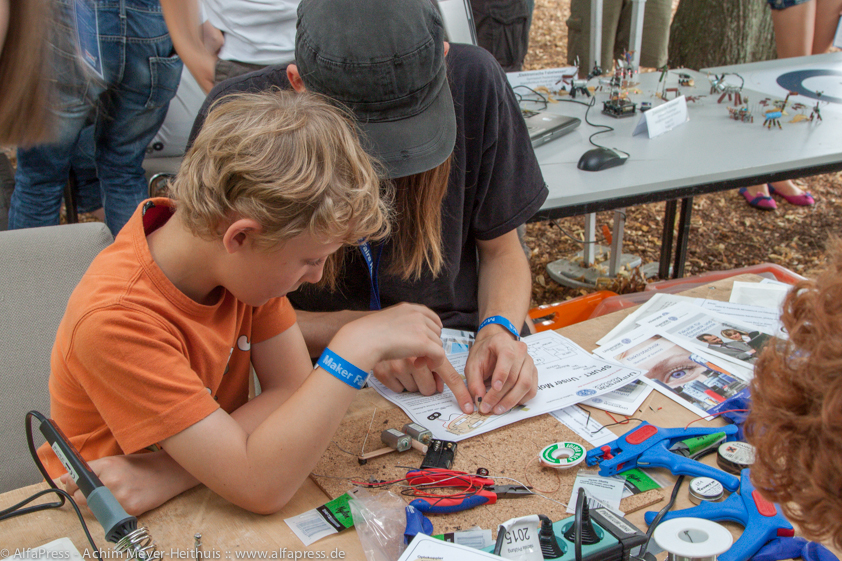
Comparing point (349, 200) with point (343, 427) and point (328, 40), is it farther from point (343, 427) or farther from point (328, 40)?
point (343, 427)

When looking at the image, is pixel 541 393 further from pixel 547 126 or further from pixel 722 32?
pixel 722 32

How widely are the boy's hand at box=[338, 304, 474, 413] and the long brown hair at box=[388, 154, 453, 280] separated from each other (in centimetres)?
27

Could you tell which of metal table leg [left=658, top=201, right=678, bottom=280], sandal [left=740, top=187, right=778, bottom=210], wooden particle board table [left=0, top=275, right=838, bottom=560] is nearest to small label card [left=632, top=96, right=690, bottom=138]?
metal table leg [left=658, top=201, right=678, bottom=280]

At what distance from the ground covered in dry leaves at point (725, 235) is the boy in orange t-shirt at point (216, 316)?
2.66 m

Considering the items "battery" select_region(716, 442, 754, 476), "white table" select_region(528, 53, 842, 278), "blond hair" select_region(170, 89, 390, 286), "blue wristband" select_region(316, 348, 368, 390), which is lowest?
"battery" select_region(716, 442, 754, 476)

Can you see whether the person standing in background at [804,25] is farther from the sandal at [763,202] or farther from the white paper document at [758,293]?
the white paper document at [758,293]

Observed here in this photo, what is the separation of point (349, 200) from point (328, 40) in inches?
11.4

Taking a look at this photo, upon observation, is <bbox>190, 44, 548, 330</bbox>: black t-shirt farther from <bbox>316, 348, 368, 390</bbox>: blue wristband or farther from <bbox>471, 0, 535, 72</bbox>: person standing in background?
<bbox>471, 0, 535, 72</bbox>: person standing in background

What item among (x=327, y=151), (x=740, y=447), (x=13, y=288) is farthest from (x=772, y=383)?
(x=13, y=288)

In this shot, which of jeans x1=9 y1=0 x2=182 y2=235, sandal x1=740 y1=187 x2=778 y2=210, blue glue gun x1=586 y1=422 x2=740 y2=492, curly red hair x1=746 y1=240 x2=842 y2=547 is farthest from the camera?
sandal x1=740 y1=187 x2=778 y2=210

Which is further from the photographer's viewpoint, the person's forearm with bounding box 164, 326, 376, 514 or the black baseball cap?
the black baseball cap

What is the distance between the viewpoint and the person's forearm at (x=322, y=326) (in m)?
1.54

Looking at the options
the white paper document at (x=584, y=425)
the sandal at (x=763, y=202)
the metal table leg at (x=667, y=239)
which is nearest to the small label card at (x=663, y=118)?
the metal table leg at (x=667, y=239)

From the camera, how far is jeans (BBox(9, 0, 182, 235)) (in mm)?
2496
